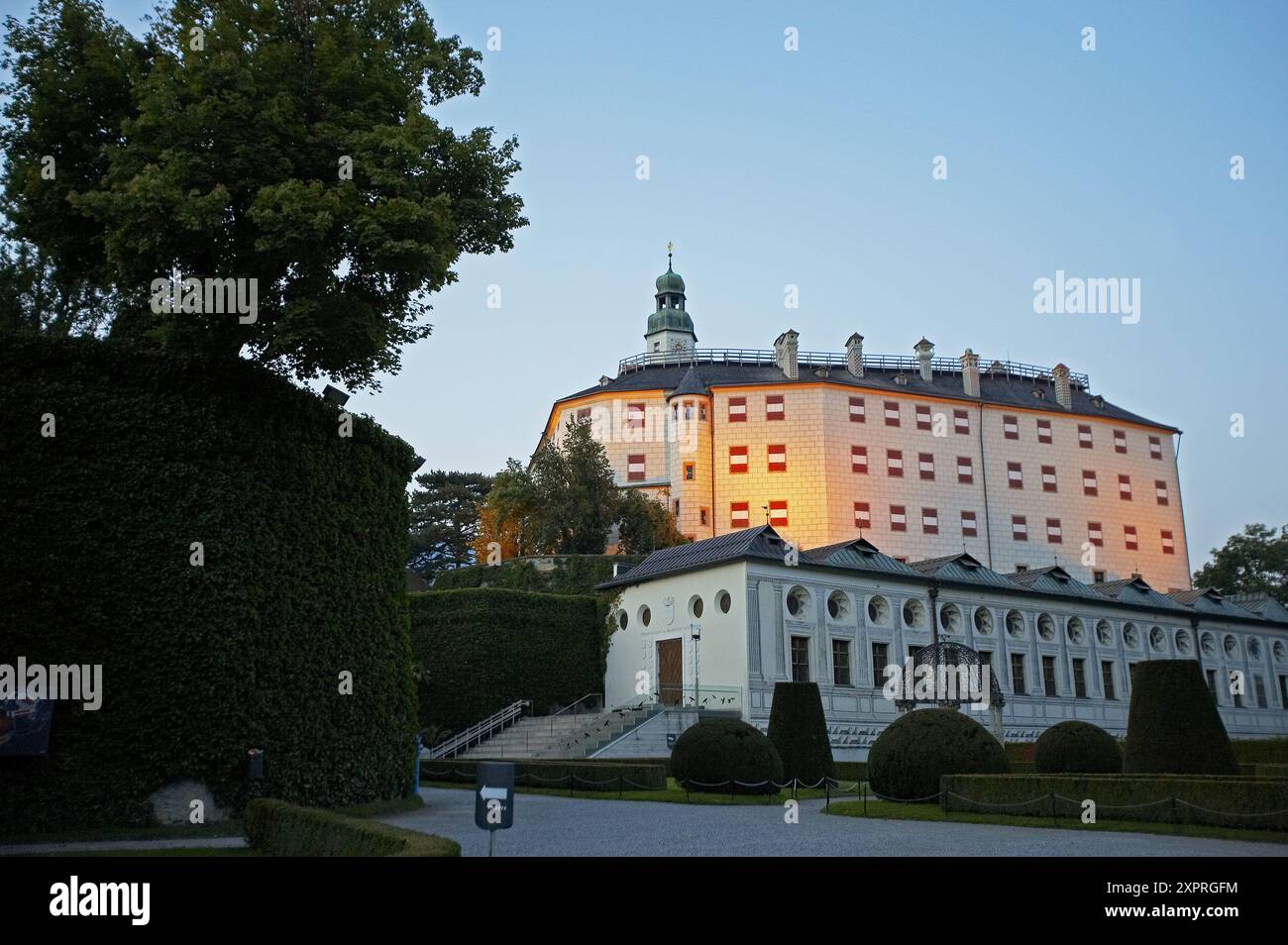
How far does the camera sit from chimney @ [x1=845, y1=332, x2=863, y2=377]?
2815 inches

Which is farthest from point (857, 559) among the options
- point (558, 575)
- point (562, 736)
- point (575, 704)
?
point (558, 575)

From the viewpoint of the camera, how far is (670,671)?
122ft

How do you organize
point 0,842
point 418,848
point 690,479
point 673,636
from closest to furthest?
point 418,848 < point 0,842 < point 673,636 < point 690,479

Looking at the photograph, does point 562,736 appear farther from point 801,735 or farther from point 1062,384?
point 1062,384

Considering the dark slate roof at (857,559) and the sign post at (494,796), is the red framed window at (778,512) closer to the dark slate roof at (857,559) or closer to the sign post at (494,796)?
the dark slate roof at (857,559)

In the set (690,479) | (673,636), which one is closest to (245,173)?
(673,636)

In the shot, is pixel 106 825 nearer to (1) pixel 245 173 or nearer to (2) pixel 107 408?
(2) pixel 107 408

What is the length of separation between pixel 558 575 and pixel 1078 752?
28.6 metres

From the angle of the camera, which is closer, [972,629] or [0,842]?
[0,842]

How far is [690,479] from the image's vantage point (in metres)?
65.4

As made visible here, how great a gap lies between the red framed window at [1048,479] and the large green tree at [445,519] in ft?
129

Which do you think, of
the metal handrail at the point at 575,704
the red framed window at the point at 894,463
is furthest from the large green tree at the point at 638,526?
the red framed window at the point at 894,463

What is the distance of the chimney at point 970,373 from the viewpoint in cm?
7150
